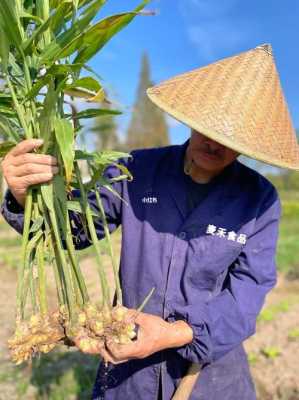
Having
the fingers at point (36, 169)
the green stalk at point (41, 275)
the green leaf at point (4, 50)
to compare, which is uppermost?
the green leaf at point (4, 50)

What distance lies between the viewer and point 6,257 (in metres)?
8.02

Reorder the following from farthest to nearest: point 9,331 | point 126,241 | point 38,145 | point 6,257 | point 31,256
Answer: point 6,257 → point 9,331 → point 126,241 → point 31,256 → point 38,145

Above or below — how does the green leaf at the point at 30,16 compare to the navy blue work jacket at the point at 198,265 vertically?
above

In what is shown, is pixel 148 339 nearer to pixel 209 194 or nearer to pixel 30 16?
pixel 209 194

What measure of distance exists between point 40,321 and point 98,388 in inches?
24.3

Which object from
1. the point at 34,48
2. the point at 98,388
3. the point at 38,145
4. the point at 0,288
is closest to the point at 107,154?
the point at 38,145

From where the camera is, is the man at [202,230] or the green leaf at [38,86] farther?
the man at [202,230]

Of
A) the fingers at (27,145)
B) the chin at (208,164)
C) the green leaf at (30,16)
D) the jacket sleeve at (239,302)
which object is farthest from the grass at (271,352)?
the green leaf at (30,16)

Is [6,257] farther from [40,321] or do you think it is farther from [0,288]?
Result: [40,321]

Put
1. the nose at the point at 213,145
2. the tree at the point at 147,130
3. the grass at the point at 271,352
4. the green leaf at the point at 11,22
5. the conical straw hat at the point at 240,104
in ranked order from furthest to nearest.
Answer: the tree at the point at 147,130 < the grass at the point at 271,352 < the nose at the point at 213,145 < the conical straw hat at the point at 240,104 < the green leaf at the point at 11,22

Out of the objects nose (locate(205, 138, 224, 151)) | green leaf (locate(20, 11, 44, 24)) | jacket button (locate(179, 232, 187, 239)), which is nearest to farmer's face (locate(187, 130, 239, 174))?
nose (locate(205, 138, 224, 151))

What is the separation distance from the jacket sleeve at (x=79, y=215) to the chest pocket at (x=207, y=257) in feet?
1.05

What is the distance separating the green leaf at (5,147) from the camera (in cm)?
134

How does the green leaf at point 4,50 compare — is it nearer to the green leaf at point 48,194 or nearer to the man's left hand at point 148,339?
the green leaf at point 48,194
